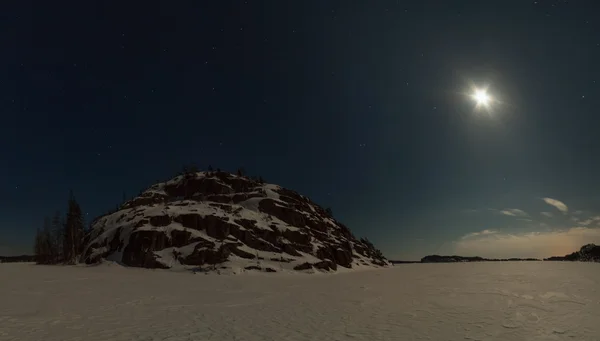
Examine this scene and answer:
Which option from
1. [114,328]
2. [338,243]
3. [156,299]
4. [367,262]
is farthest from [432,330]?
[367,262]

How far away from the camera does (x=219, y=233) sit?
3093 inches

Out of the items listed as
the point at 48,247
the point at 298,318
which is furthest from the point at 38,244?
the point at 298,318

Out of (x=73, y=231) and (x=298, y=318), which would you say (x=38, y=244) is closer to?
(x=73, y=231)

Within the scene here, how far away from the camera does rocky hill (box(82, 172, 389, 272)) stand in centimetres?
6769

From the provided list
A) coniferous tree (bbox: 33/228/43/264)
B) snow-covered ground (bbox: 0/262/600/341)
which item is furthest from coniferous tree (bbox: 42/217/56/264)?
snow-covered ground (bbox: 0/262/600/341)

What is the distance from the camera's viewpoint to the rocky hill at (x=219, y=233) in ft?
222

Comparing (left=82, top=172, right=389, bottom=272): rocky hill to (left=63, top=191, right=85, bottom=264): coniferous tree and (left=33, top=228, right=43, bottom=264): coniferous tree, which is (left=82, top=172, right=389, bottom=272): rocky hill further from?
(left=33, top=228, right=43, bottom=264): coniferous tree

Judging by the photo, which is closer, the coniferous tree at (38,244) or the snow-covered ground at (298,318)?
the snow-covered ground at (298,318)

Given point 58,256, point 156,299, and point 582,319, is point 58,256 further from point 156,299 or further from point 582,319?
point 582,319

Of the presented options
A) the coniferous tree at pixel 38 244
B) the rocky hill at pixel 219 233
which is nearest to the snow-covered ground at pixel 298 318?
the rocky hill at pixel 219 233

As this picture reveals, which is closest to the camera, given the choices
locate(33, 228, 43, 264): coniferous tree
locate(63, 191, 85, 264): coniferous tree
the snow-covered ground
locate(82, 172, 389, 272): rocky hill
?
the snow-covered ground

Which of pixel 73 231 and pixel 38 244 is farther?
pixel 38 244

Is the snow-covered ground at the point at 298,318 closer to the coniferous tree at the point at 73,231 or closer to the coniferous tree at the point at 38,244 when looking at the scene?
the coniferous tree at the point at 73,231

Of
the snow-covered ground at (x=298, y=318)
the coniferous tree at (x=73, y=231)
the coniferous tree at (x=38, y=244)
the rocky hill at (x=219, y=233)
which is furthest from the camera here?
the coniferous tree at (x=38, y=244)
